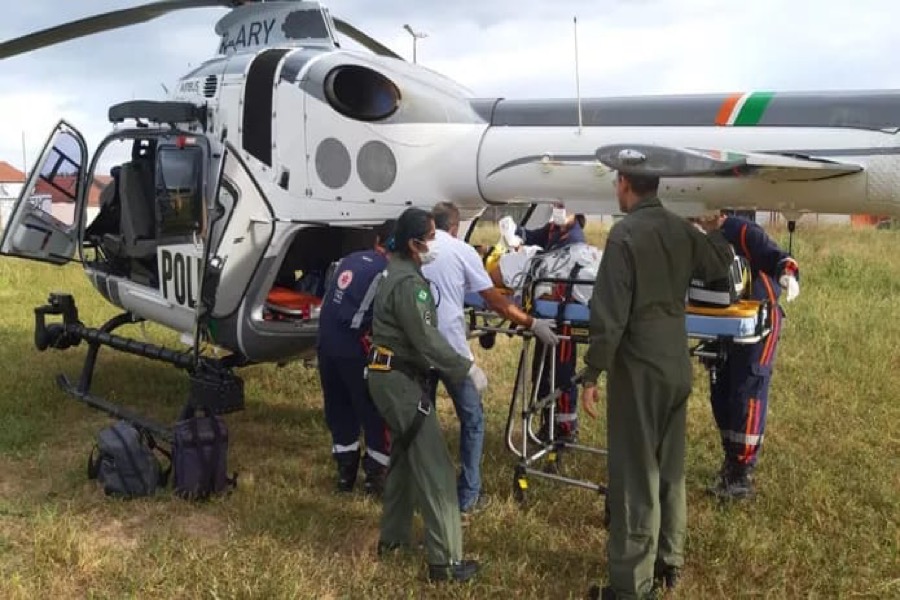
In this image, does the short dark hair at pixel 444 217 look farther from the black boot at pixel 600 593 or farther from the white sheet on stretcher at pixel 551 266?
the black boot at pixel 600 593

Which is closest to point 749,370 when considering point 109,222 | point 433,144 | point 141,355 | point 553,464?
point 553,464

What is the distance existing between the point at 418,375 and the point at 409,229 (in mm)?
704

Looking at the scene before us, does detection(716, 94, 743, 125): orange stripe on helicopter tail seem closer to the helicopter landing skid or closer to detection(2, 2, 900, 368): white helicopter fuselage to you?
detection(2, 2, 900, 368): white helicopter fuselage

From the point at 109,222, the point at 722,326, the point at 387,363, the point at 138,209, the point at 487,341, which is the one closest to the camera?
the point at 387,363

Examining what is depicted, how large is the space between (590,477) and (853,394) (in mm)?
3184

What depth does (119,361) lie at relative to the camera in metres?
8.90

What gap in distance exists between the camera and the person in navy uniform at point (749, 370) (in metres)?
4.79

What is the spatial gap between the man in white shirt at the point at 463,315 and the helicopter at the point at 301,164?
3.36 feet

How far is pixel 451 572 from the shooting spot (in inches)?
150

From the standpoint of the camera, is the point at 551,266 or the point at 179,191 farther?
the point at 179,191

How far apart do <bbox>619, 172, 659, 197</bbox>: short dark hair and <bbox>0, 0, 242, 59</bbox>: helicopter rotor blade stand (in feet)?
15.0

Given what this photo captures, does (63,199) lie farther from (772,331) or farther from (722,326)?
(772,331)

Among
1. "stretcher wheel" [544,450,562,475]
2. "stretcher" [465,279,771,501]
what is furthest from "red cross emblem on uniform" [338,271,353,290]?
"stretcher wheel" [544,450,562,475]

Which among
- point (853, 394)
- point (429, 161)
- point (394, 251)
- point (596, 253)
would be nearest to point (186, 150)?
point (429, 161)
